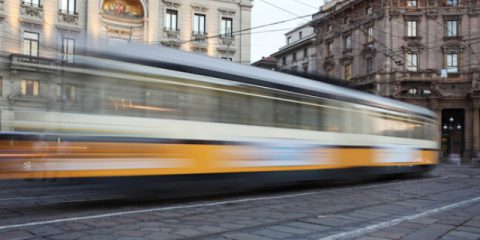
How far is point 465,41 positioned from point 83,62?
4326 centimetres

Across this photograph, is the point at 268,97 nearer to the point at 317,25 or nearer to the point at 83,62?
the point at 83,62

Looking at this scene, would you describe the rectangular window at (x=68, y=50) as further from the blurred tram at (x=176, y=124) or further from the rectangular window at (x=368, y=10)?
the rectangular window at (x=368, y=10)

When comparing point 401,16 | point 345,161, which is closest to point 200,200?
point 345,161

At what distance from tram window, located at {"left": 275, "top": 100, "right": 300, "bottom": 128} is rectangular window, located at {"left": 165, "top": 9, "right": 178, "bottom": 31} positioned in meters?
20.4

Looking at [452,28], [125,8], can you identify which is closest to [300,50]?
[452,28]

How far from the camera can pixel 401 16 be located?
46.0 meters

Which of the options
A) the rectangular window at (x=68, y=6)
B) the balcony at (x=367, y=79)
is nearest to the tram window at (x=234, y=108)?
the rectangular window at (x=68, y=6)

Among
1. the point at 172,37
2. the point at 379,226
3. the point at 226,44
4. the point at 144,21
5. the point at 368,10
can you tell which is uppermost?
the point at 368,10

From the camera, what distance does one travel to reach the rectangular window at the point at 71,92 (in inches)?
325

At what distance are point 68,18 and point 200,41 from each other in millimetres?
8036

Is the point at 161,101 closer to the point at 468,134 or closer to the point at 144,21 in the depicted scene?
the point at 144,21

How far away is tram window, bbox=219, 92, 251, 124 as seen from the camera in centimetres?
1001

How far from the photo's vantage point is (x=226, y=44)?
105 feet

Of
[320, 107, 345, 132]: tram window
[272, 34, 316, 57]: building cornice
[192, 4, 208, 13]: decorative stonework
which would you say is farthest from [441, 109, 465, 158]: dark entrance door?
[320, 107, 345, 132]: tram window
